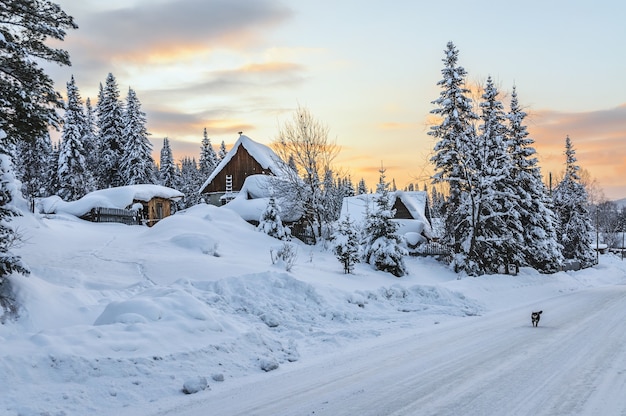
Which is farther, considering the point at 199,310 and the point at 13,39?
the point at 13,39

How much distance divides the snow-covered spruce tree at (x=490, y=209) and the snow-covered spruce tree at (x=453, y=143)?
0.53m

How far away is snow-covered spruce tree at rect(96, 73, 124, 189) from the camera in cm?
5359

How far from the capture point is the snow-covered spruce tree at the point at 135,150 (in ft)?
173

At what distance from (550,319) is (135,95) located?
175 ft

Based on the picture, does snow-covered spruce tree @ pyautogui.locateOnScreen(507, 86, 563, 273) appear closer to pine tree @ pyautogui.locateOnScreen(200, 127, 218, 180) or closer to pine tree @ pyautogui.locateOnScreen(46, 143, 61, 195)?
pine tree @ pyautogui.locateOnScreen(46, 143, 61, 195)

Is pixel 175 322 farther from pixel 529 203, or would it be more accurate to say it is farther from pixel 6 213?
pixel 529 203

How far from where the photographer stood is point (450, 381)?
666cm

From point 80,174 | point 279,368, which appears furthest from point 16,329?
point 80,174

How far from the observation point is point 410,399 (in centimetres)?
585

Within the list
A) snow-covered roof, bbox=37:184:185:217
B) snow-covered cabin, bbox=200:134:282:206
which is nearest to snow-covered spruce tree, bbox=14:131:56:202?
snow-covered roof, bbox=37:184:185:217

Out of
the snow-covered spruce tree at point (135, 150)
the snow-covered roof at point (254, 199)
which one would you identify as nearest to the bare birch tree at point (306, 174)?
the snow-covered roof at point (254, 199)

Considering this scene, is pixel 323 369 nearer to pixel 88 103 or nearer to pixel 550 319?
pixel 550 319

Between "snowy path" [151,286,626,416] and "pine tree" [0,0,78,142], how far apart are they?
25.9 ft

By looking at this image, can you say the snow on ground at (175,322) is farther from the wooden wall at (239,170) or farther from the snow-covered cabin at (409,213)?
the wooden wall at (239,170)
